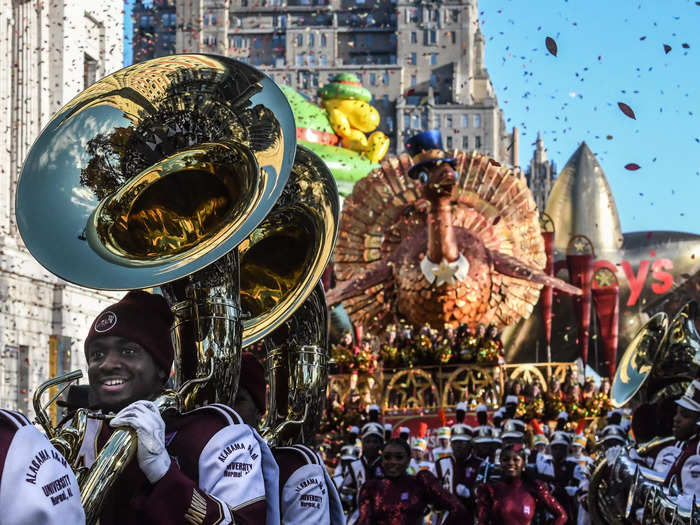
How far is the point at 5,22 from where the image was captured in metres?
18.6

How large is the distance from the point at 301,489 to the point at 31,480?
2.04 meters

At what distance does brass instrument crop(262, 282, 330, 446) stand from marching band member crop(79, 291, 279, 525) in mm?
1018

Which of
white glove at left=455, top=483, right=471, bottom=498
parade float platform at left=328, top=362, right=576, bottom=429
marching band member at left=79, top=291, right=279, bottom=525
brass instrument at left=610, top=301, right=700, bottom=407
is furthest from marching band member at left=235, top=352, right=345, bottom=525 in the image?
parade float platform at left=328, top=362, right=576, bottom=429

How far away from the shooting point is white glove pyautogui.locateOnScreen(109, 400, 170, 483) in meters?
2.98

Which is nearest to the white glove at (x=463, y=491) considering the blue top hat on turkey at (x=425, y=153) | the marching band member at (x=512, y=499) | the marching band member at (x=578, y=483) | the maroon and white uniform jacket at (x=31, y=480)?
the marching band member at (x=578, y=483)

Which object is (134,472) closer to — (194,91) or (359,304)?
(194,91)

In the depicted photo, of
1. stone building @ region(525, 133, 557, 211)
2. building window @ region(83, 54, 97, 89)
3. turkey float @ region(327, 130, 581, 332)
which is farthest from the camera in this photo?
stone building @ region(525, 133, 557, 211)

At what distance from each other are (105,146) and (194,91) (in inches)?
14.1

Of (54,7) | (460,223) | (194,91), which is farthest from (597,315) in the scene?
(194,91)

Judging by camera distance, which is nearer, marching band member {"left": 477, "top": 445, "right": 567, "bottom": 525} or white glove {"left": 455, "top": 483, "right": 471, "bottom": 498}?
marching band member {"left": 477, "top": 445, "right": 567, "bottom": 525}

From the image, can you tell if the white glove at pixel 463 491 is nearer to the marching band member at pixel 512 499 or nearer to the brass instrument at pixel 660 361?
the marching band member at pixel 512 499

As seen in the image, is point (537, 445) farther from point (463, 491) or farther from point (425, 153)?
point (425, 153)

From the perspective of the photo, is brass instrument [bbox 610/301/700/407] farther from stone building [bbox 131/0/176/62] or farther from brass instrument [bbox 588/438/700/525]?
stone building [bbox 131/0/176/62]

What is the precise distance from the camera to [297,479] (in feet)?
14.4
